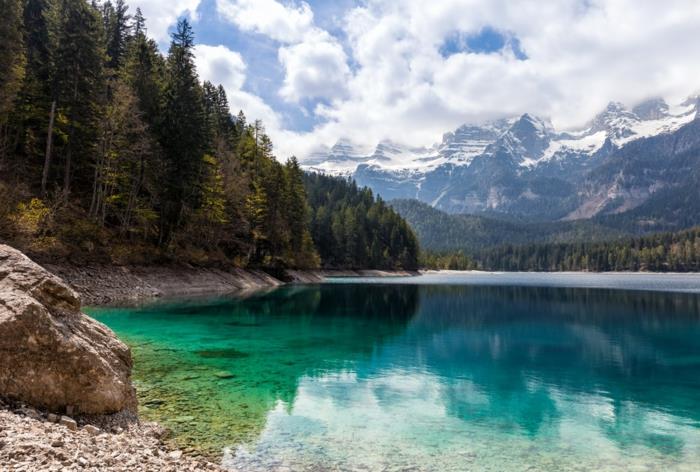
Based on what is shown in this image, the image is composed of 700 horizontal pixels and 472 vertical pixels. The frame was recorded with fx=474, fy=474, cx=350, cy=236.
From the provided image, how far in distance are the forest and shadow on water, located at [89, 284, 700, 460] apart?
435 inches

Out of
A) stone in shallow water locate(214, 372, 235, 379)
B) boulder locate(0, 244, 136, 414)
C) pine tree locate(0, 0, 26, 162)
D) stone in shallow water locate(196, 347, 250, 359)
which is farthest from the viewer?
pine tree locate(0, 0, 26, 162)

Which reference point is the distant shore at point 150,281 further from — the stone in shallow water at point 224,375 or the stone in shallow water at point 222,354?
the stone in shallow water at point 224,375

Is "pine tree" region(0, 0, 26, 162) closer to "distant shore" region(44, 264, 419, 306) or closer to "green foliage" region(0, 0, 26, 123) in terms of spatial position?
"green foliage" region(0, 0, 26, 123)

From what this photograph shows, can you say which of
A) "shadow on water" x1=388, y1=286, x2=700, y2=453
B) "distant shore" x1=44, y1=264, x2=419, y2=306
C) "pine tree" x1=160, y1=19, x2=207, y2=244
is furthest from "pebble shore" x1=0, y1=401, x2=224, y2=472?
"pine tree" x1=160, y1=19, x2=207, y2=244

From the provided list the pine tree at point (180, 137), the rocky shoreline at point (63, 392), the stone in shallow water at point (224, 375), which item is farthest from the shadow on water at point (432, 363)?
the pine tree at point (180, 137)

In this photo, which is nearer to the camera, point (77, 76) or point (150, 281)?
point (77, 76)

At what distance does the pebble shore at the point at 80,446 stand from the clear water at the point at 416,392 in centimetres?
112

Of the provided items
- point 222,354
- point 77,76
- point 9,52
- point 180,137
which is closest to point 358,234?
point 180,137

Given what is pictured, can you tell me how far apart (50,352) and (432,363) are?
17.3 m

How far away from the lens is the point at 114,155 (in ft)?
149

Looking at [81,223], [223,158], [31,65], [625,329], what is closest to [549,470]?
[625,329]

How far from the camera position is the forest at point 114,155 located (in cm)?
3909

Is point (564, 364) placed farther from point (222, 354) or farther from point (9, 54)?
point (9, 54)

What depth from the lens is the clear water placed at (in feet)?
39.0
